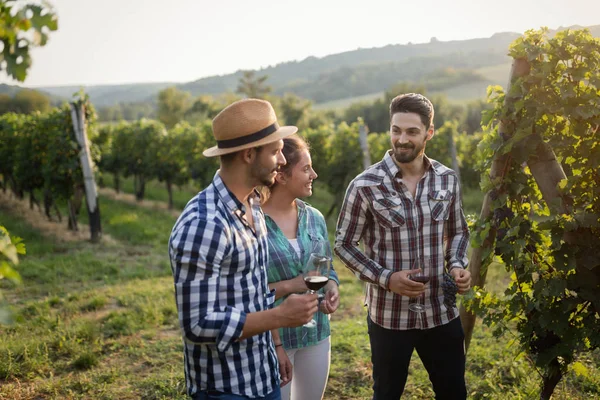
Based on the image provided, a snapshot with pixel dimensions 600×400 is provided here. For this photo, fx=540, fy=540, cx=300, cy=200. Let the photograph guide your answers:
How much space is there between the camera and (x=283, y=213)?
2.94 metres

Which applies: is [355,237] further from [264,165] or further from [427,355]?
[264,165]

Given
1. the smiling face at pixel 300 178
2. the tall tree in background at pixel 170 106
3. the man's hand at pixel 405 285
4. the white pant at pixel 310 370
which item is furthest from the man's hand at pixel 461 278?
the tall tree in background at pixel 170 106

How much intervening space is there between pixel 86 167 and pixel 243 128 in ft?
33.2

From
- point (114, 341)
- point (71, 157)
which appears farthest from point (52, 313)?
point (71, 157)

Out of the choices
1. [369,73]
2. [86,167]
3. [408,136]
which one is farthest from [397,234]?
[369,73]

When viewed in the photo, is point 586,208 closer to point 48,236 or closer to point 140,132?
point 48,236

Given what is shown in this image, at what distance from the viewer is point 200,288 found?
1.86 metres

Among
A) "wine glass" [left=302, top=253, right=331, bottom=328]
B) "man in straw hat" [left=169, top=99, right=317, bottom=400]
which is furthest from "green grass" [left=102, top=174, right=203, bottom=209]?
"man in straw hat" [left=169, top=99, right=317, bottom=400]

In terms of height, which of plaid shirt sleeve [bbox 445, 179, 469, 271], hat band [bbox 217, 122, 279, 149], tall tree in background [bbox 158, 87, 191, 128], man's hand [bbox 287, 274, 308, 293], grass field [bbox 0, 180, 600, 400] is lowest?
grass field [bbox 0, 180, 600, 400]

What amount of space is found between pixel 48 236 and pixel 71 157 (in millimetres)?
1812

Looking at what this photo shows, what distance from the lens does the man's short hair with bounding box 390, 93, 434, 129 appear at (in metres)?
2.94

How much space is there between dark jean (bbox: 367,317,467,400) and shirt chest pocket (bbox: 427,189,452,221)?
22.9 inches

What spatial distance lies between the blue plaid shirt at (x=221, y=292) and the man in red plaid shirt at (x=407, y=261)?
90cm

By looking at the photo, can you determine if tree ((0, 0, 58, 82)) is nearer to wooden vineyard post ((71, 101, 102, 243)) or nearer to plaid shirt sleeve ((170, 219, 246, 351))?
plaid shirt sleeve ((170, 219, 246, 351))
